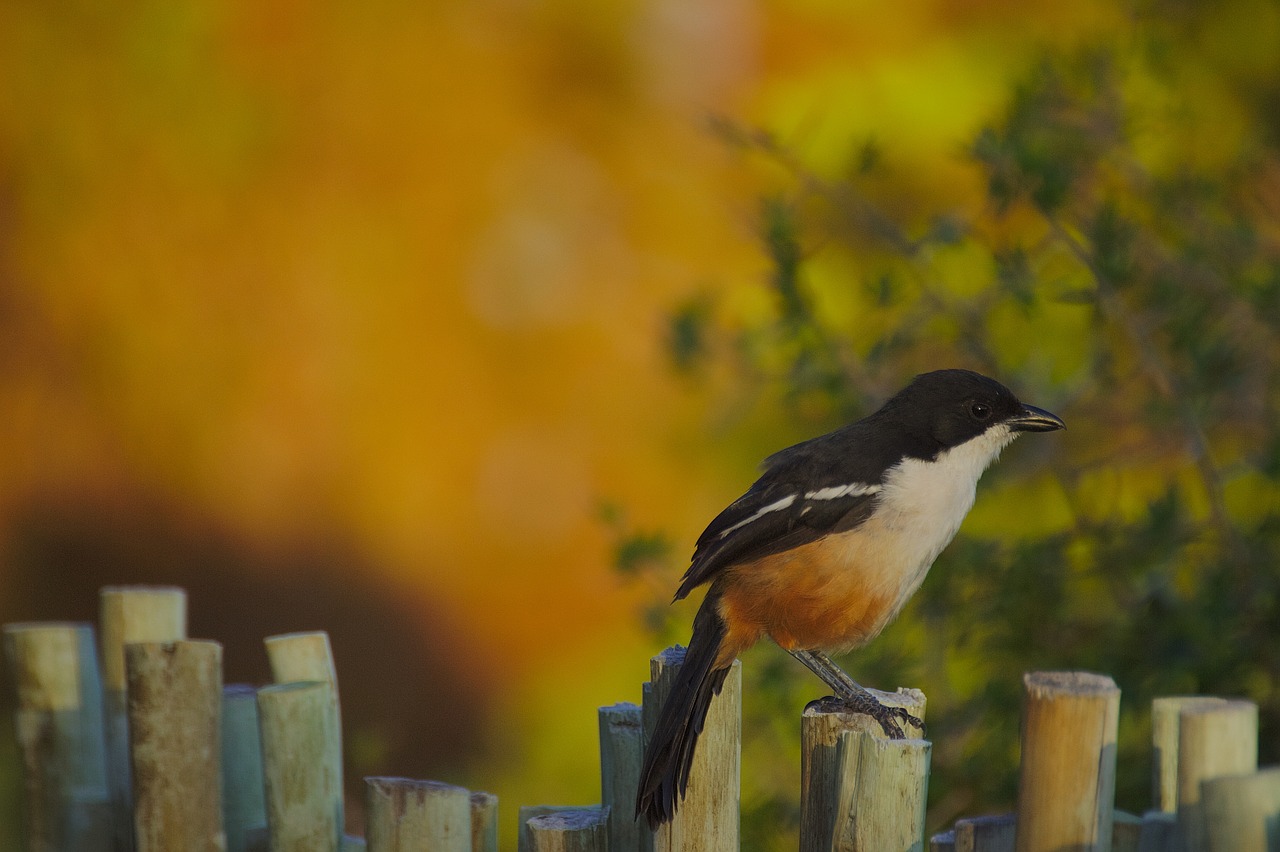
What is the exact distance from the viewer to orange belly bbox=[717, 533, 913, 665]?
3066mm

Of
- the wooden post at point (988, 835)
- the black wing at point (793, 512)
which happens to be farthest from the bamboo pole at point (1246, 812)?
the black wing at point (793, 512)

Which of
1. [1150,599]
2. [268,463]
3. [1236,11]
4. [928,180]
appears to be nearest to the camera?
[1150,599]

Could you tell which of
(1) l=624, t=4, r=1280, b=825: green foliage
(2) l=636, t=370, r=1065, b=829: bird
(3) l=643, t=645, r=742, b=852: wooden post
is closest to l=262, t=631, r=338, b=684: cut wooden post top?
(2) l=636, t=370, r=1065, b=829: bird

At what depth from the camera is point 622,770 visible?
9.14 feet

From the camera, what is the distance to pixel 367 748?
13.6 feet

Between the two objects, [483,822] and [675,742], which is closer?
[675,742]

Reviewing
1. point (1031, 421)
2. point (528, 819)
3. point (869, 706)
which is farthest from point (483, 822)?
point (1031, 421)

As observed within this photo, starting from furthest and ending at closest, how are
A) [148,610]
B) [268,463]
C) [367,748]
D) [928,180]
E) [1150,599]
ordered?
1. [268,463]
2. [928,180]
3. [367,748]
4. [1150,599]
5. [148,610]

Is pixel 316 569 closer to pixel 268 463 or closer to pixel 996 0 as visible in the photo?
pixel 268 463

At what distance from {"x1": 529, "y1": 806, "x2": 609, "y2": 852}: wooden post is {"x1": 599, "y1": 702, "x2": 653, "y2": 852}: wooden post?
2.9 inches

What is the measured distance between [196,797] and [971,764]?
220 cm

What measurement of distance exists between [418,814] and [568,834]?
303mm

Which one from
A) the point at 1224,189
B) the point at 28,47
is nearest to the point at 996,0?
the point at 1224,189

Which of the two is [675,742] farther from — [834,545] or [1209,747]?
[1209,747]
